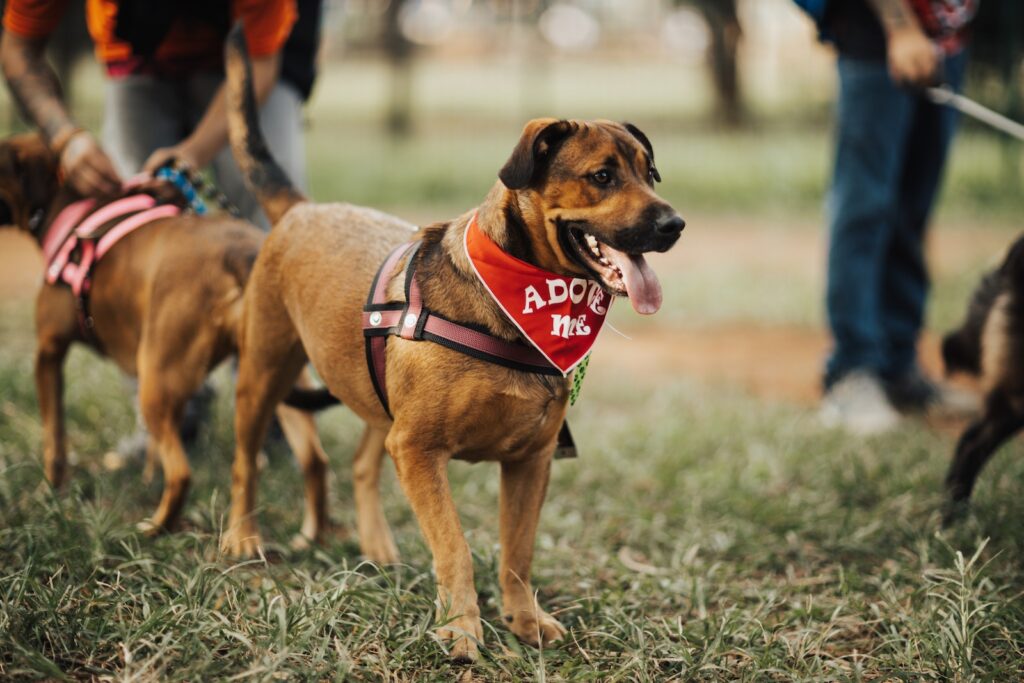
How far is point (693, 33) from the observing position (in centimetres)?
2264

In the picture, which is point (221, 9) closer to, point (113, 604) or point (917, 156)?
point (113, 604)

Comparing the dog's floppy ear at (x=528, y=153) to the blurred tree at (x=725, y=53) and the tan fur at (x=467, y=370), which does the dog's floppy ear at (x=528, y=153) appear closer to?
the tan fur at (x=467, y=370)

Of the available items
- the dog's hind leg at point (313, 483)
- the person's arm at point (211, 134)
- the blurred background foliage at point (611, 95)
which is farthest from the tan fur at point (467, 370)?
the blurred background foliage at point (611, 95)

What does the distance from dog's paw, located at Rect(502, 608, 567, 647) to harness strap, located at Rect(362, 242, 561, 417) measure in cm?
70

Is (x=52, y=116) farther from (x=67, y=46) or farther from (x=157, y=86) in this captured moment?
(x=67, y=46)

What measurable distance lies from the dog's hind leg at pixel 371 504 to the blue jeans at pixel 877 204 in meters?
2.87

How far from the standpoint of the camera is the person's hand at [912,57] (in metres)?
4.36

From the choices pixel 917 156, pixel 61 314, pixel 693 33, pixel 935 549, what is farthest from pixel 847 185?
pixel 693 33

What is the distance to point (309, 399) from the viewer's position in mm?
3604

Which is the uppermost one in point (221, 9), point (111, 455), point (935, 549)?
point (221, 9)

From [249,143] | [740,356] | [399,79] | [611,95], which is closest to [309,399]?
[249,143]

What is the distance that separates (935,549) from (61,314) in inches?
132

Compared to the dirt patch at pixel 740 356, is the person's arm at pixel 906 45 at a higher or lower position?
higher

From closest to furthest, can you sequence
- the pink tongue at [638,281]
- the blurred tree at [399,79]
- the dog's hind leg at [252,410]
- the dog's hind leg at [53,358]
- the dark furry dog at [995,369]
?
the pink tongue at [638,281]
the dog's hind leg at [252,410]
the dark furry dog at [995,369]
the dog's hind leg at [53,358]
the blurred tree at [399,79]
